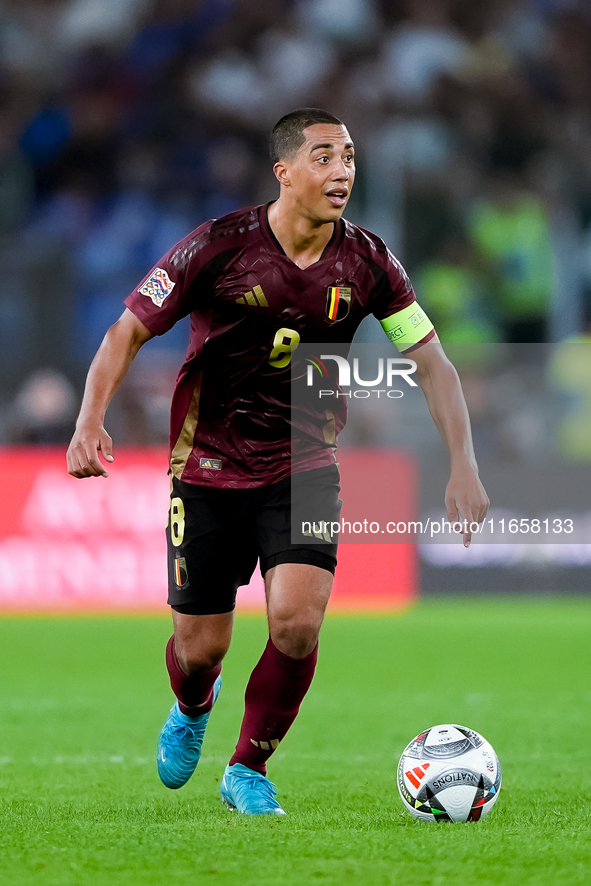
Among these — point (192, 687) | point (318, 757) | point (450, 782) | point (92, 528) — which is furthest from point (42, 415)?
point (450, 782)

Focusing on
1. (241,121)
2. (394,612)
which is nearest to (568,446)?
(394,612)

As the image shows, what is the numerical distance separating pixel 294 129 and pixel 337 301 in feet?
1.99

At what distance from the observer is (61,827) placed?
4141 mm

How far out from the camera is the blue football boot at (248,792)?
14.5 ft

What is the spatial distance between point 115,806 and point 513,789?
58.6 inches

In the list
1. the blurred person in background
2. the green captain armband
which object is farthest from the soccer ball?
the blurred person in background

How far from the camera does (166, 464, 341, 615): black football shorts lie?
4.55 meters

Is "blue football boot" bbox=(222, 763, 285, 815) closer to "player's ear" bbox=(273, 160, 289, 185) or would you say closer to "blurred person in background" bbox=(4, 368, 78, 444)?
"player's ear" bbox=(273, 160, 289, 185)

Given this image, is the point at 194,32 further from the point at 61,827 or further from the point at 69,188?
the point at 61,827

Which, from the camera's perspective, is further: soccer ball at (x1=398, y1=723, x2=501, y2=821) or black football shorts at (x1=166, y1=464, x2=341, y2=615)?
black football shorts at (x1=166, y1=464, x2=341, y2=615)

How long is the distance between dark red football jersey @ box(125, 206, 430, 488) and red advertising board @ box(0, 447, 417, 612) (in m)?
7.18

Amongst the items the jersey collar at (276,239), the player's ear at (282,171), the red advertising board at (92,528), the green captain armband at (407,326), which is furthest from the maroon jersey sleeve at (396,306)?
the red advertising board at (92,528)

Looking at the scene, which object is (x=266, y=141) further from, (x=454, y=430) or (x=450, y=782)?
(x=450, y=782)

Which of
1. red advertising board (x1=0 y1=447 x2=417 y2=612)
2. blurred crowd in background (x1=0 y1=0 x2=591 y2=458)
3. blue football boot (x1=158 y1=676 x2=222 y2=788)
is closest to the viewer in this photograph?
blue football boot (x1=158 y1=676 x2=222 y2=788)
